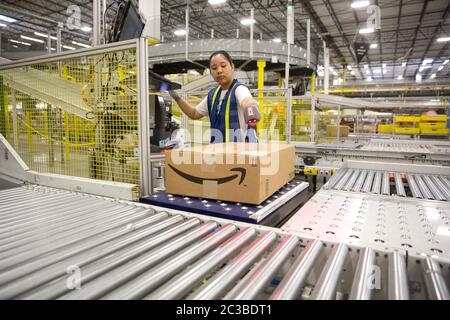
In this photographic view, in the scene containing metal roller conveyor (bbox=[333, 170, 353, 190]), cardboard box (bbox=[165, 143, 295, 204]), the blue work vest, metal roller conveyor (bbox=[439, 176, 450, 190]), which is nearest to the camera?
cardboard box (bbox=[165, 143, 295, 204])

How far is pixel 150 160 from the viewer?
1.96 metres

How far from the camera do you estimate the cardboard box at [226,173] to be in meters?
1.55

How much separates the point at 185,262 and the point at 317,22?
17.0 m

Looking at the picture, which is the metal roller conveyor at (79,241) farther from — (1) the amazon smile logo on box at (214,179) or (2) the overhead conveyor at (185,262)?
(1) the amazon smile logo on box at (214,179)

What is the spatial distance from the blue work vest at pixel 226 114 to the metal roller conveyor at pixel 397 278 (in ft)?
5.39

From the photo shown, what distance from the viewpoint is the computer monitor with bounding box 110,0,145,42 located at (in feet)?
7.72

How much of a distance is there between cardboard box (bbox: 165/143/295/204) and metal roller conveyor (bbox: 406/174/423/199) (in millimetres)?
Answer: 948

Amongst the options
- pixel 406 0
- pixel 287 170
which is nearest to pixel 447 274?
pixel 287 170

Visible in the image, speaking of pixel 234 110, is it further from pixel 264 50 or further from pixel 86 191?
pixel 264 50

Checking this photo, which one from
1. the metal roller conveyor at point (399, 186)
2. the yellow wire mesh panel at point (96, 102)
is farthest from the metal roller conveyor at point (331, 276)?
the yellow wire mesh panel at point (96, 102)

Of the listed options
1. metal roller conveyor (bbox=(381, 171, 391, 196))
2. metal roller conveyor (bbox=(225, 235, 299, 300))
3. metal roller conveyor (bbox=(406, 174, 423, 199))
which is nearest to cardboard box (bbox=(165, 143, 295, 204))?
metal roller conveyor (bbox=(225, 235, 299, 300))

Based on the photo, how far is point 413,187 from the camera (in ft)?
7.27

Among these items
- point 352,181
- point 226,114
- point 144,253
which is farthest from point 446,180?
point 144,253

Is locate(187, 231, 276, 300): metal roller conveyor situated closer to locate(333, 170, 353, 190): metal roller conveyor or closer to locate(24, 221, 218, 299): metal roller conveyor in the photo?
locate(24, 221, 218, 299): metal roller conveyor
